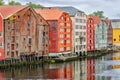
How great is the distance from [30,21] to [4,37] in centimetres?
1120

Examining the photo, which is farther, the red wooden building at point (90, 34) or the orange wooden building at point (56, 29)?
the red wooden building at point (90, 34)

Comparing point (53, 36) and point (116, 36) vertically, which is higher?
point (116, 36)

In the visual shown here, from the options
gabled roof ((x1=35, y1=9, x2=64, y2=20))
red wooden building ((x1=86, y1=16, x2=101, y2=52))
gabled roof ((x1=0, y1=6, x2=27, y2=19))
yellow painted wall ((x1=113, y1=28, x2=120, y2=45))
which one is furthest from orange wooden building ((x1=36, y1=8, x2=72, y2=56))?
yellow painted wall ((x1=113, y1=28, x2=120, y2=45))

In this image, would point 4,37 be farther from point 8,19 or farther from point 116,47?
point 116,47

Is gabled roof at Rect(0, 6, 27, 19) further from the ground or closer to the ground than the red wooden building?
further from the ground

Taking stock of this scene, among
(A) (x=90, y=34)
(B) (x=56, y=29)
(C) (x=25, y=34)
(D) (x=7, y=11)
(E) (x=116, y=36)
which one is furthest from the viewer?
(E) (x=116, y=36)

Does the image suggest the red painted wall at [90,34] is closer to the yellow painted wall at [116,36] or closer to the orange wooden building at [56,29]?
the orange wooden building at [56,29]

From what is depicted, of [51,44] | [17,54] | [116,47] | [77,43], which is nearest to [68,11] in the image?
[77,43]

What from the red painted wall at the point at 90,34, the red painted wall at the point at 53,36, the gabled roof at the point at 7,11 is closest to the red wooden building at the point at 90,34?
the red painted wall at the point at 90,34

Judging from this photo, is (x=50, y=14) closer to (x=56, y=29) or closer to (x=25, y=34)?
(x=56, y=29)

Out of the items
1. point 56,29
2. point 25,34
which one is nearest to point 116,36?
point 56,29

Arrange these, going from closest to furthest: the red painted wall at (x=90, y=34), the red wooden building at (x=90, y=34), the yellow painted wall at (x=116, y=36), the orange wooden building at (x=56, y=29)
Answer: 1. the orange wooden building at (x=56, y=29)
2. the red wooden building at (x=90, y=34)
3. the red painted wall at (x=90, y=34)
4. the yellow painted wall at (x=116, y=36)

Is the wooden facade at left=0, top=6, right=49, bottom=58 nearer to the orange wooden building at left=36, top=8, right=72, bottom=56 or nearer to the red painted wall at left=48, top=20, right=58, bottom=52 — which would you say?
the red painted wall at left=48, top=20, right=58, bottom=52

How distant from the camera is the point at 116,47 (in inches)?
Result: 7047
